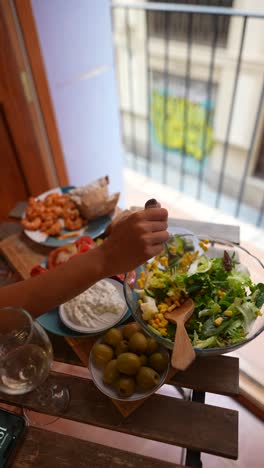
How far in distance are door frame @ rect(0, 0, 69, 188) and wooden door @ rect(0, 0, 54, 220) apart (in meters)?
0.02

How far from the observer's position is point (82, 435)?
93cm

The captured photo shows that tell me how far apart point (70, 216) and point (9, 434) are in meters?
0.70

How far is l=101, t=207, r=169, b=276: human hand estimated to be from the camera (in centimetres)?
68

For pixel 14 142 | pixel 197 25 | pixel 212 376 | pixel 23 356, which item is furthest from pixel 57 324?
pixel 197 25

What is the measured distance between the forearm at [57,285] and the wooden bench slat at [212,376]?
29 centimetres

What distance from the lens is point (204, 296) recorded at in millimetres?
774

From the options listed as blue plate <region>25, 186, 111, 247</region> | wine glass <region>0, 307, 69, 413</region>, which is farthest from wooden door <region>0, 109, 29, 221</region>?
wine glass <region>0, 307, 69, 413</region>

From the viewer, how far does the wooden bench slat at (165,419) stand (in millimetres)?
642

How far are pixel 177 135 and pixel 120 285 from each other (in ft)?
12.7

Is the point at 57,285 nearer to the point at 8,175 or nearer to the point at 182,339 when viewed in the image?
the point at 182,339

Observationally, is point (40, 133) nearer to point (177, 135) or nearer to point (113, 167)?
point (113, 167)

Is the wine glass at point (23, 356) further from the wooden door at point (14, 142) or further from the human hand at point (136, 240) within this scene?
the wooden door at point (14, 142)

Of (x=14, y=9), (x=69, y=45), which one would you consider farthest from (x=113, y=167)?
(x=14, y=9)

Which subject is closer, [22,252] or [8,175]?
[22,252]
